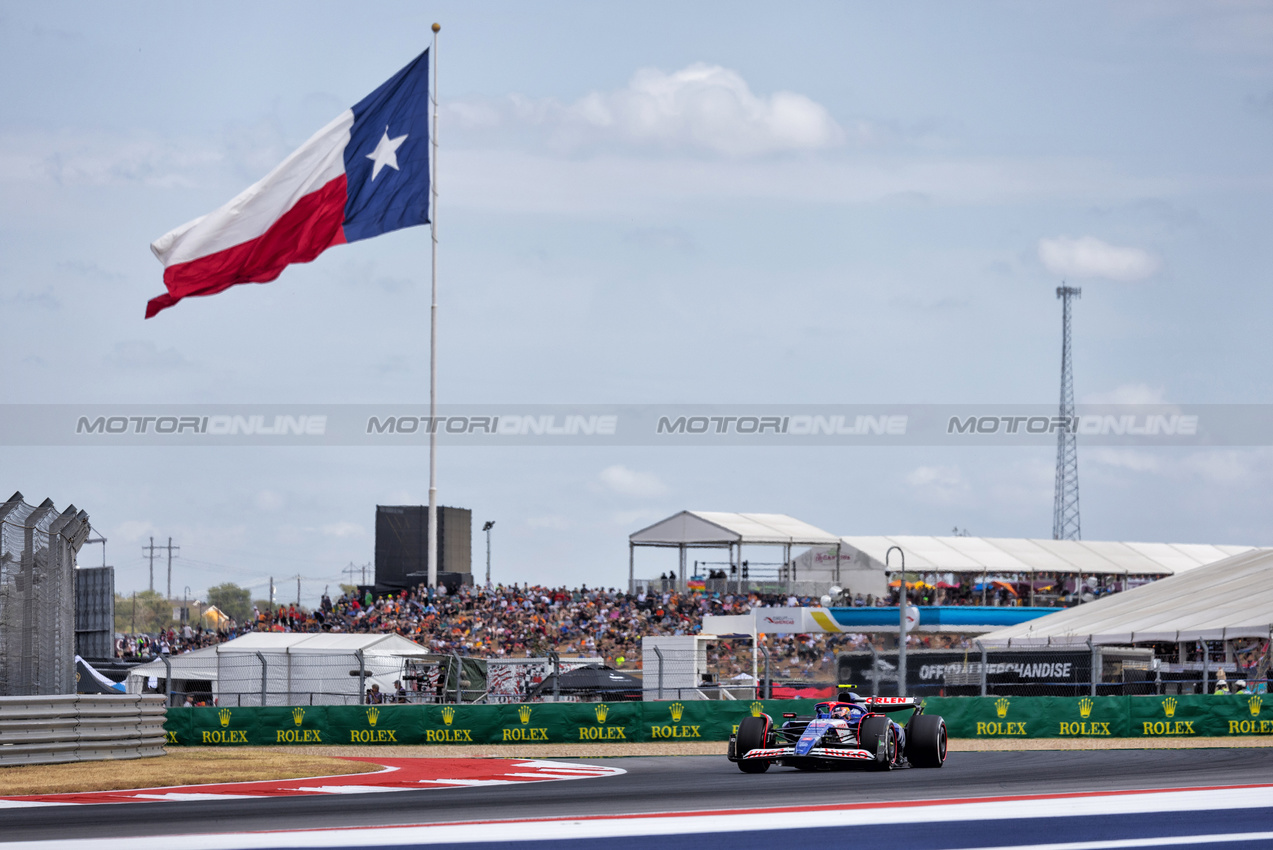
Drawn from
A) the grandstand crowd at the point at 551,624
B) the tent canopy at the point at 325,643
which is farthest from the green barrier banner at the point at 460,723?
the grandstand crowd at the point at 551,624

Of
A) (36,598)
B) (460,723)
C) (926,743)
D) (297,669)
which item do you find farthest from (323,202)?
(926,743)

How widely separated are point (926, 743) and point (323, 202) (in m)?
21.2

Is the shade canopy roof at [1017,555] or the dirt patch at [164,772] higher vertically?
the shade canopy roof at [1017,555]

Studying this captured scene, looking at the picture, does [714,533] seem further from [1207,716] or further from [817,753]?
[817,753]

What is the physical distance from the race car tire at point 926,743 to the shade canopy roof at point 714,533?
32.1m

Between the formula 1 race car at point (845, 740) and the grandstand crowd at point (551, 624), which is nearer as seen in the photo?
the formula 1 race car at point (845, 740)

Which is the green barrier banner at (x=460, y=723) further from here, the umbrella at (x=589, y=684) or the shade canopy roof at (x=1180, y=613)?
the shade canopy roof at (x=1180, y=613)

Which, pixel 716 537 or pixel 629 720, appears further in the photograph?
pixel 716 537

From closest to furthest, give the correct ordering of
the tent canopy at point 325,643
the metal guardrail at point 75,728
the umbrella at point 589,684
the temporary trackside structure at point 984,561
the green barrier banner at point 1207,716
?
the metal guardrail at point 75,728, the green barrier banner at point 1207,716, the umbrella at point 589,684, the tent canopy at point 325,643, the temporary trackside structure at point 984,561

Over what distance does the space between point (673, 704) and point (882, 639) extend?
66.3 ft

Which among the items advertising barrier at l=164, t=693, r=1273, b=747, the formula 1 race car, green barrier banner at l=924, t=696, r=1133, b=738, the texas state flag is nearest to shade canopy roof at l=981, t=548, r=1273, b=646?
green barrier banner at l=924, t=696, r=1133, b=738

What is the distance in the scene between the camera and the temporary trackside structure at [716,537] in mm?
51125

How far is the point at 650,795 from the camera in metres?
14.7

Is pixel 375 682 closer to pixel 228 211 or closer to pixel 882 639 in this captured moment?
pixel 228 211
